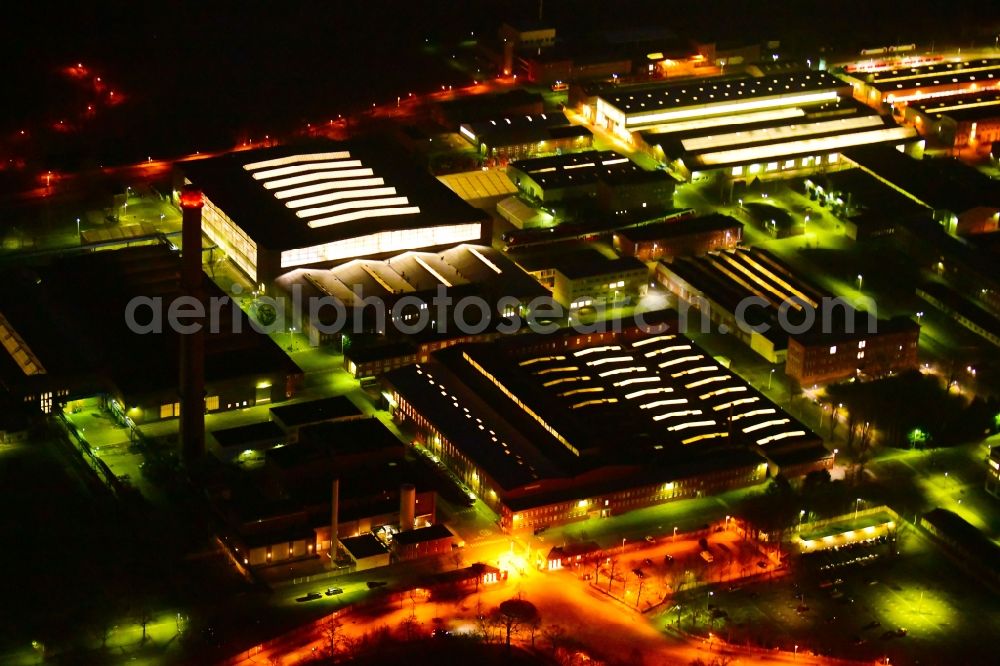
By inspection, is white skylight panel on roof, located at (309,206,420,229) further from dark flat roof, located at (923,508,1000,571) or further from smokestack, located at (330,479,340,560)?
dark flat roof, located at (923,508,1000,571)

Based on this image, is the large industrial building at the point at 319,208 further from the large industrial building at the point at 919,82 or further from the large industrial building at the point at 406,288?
the large industrial building at the point at 919,82

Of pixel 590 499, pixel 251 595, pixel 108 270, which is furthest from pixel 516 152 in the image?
pixel 251 595

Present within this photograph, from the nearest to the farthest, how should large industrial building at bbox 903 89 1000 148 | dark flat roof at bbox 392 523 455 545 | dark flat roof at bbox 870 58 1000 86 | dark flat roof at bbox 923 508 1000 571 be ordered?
dark flat roof at bbox 392 523 455 545 < dark flat roof at bbox 923 508 1000 571 < large industrial building at bbox 903 89 1000 148 < dark flat roof at bbox 870 58 1000 86

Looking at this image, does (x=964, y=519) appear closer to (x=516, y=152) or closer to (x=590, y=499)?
(x=590, y=499)

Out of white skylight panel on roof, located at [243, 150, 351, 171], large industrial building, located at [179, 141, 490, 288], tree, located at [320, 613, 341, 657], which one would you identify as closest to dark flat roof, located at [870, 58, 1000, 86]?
large industrial building, located at [179, 141, 490, 288]

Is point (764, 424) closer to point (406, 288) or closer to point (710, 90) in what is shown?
point (406, 288)

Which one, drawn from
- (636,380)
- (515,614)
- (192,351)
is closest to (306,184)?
(636,380)
